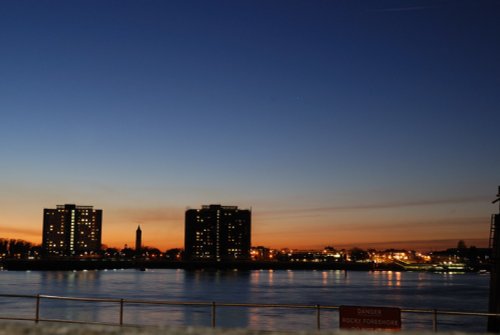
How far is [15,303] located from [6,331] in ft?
275

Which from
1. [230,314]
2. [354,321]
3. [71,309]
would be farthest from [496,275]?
[71,309]

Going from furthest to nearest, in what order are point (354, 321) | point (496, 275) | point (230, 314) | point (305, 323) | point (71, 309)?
1. point (71, 309)
2. point (230, 314)
3. point (305, 323)
4. point (496, 275)
5. point (354, 321)

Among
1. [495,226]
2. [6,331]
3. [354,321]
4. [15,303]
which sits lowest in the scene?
[15,303]

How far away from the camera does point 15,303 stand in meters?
84.0

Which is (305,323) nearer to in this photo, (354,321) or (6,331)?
Answer: (354,321)

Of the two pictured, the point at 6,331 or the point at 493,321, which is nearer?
the point at 6,331

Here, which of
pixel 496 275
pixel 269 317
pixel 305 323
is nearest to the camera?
pixel 496 275

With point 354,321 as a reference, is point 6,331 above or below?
above

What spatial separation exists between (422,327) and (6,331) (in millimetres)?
54060

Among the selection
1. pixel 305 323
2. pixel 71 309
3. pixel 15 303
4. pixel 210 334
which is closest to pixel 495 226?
pixel 210 334

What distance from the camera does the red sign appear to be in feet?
58.0

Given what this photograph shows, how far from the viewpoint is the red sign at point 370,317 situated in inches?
696

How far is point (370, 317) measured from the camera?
59.1ft

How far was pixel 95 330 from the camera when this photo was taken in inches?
273
